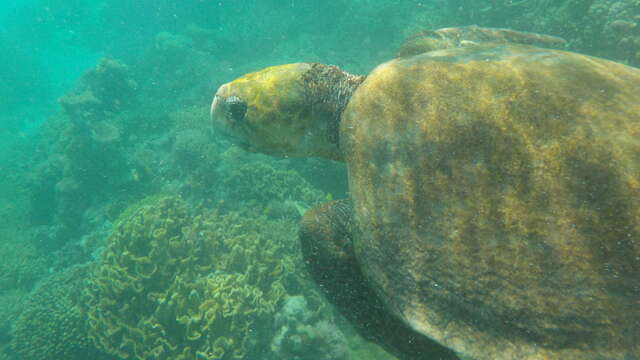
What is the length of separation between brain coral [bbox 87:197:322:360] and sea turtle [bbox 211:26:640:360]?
3.91 metres

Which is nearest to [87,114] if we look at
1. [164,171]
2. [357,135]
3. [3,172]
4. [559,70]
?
[164,171]

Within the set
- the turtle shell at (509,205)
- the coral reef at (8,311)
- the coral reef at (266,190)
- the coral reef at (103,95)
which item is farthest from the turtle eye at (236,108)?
the coral reef at (103,95)

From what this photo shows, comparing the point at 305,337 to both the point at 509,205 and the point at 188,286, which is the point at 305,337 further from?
the point at 509,205

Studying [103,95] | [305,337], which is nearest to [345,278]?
[305,337]

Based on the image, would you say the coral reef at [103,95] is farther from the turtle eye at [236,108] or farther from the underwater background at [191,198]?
the turtle eye at [236,108]

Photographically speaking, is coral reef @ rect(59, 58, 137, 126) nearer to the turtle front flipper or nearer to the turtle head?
the turtle head

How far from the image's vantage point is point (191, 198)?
9.86 metres

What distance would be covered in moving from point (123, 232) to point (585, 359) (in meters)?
7.91

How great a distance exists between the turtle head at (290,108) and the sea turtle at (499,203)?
67 cm

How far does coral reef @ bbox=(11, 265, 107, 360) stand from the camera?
698 cm

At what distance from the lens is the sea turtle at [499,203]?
1.47 metres

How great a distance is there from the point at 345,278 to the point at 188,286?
4272mm

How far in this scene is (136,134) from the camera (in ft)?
50.4

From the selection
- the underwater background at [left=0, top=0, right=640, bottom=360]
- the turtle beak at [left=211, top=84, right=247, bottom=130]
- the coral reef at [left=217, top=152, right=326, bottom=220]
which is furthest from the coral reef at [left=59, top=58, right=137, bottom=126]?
the turtle beak at [left=211, top=84, right=247, bottom=130]
